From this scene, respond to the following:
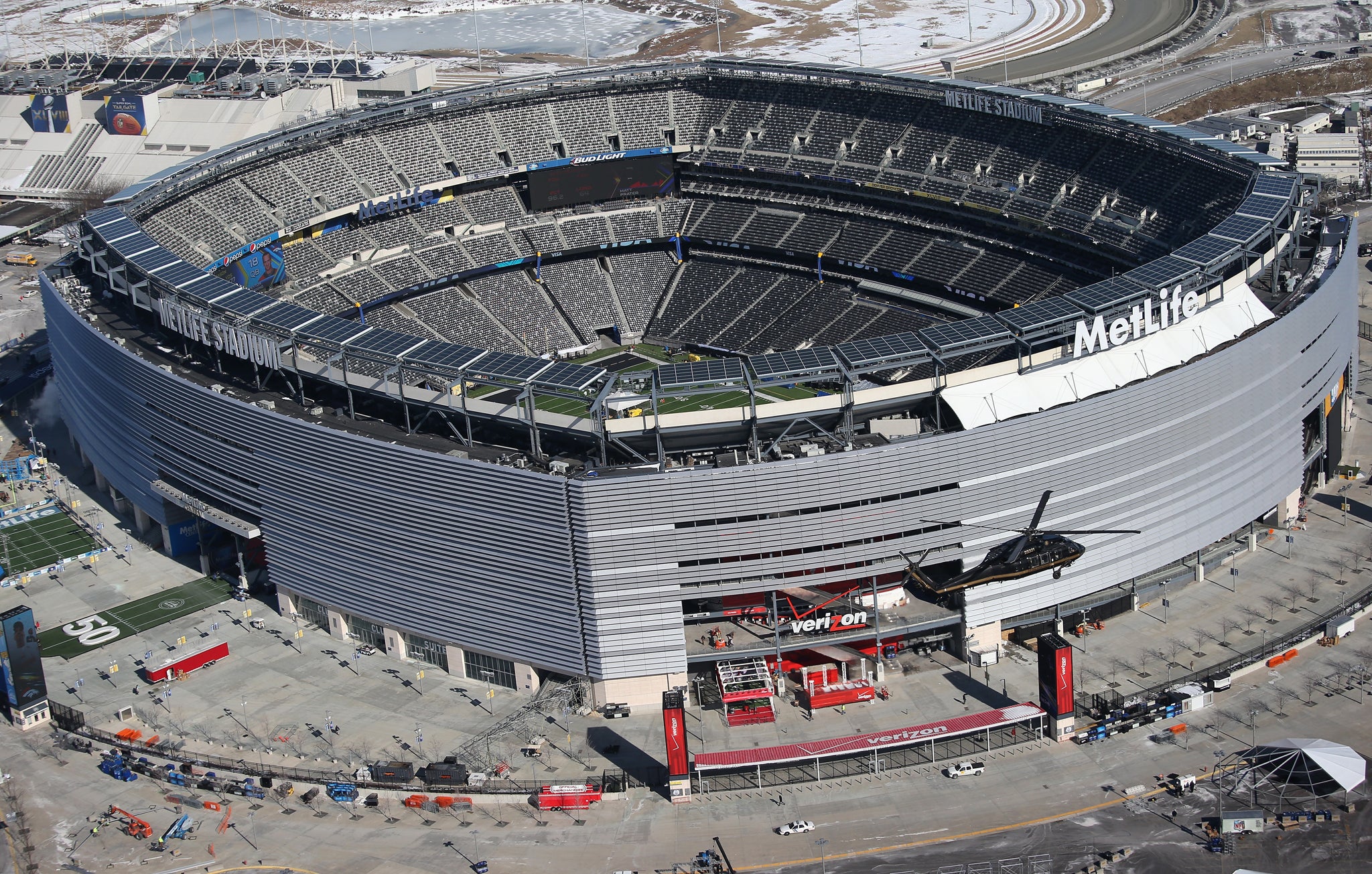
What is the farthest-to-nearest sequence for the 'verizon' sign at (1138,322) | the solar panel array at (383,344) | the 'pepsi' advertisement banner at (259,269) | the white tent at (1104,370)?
1. the 'pepsi' advertisement banner at (259,269)
2. the solar panel array at (383,344)
3. the 'verizon' sign at (1138,322)
4. the white tent at (1104,370)

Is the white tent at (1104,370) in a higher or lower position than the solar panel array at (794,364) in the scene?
lower

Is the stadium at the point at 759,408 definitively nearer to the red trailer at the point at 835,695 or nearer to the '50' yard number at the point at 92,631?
the red trailer at the point at 835,695

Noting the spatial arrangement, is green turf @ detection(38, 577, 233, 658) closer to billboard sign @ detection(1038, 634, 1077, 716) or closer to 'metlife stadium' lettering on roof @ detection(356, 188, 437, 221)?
'metlife stadium' lettering on roof @ detection(356, 188, 437, 221)

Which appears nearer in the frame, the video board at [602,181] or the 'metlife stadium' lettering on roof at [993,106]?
the 'metlife stadium' lettering on roof at [993,106]

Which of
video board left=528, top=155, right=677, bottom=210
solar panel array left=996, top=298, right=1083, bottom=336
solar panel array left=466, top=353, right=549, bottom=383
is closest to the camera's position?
solar panel array left=466, top=353, right=549, bottom=383

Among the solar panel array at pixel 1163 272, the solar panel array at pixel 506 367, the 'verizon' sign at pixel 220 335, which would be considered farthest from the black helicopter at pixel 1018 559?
the 'verizon' sign at pixel 220 335

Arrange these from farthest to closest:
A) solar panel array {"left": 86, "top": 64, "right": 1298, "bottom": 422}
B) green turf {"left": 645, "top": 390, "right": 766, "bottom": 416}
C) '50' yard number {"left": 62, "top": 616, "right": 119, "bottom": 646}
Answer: green turf {"left": 645, "top": 390, "right": 766, "bottom": 416}
'50' yard number {"left": 62, "top": 616, "right": 119, "bottom": 646}
solar panel array {"left": 86, "top": 64, "right": 1298, "bottom": 422}

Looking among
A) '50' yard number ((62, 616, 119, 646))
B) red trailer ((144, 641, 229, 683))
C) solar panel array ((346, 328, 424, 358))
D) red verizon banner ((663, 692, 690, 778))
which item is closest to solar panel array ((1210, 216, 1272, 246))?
red verizon banner ((663, 692, 690, 778))
